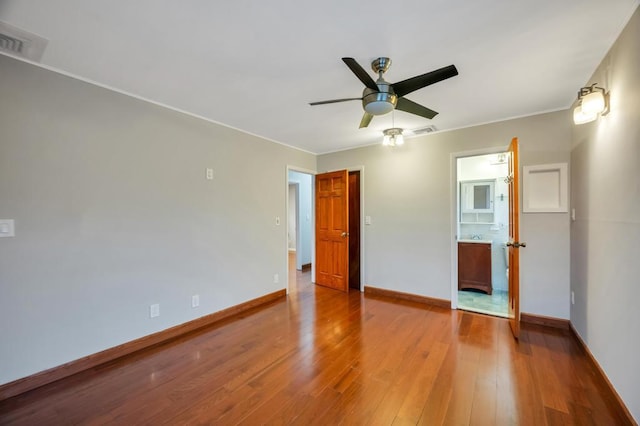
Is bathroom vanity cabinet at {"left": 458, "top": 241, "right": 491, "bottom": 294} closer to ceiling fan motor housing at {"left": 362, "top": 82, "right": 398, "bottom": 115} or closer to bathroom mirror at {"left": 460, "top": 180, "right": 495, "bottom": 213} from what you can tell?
bathroom mirror at {"left": 460, "top": 180, "right": 495, "bottom": 213}

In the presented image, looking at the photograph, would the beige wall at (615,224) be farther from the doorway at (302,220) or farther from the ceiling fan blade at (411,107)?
the doorway at (302,220)

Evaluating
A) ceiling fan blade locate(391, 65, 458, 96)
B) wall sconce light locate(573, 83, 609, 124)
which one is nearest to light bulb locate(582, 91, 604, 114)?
wall sconce light locate(573, 83, 609, 124)

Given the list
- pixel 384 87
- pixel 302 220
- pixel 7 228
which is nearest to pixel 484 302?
pixel 384 87

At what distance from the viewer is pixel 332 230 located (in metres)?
4.68

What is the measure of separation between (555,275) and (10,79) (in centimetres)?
534

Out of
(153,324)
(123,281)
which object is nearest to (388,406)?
(153,324)

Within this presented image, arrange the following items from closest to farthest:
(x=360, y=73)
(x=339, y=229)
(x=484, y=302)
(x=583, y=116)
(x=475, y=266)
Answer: (x=360, y=73)
(x=583, y=116)
(x=484, y=302)
(x=475, y=266)
(x=339, y=229)

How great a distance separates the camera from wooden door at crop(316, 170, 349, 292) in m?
4.46

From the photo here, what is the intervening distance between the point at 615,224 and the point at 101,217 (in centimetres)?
410

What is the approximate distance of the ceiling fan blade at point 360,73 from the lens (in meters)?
1.60

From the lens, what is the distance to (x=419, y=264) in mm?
3883

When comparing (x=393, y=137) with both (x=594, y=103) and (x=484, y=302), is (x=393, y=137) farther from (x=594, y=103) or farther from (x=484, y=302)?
Answer: (x=484, y=302)

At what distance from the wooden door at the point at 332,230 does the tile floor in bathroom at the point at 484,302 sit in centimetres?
181

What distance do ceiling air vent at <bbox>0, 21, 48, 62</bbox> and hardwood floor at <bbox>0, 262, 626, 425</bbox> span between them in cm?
250
